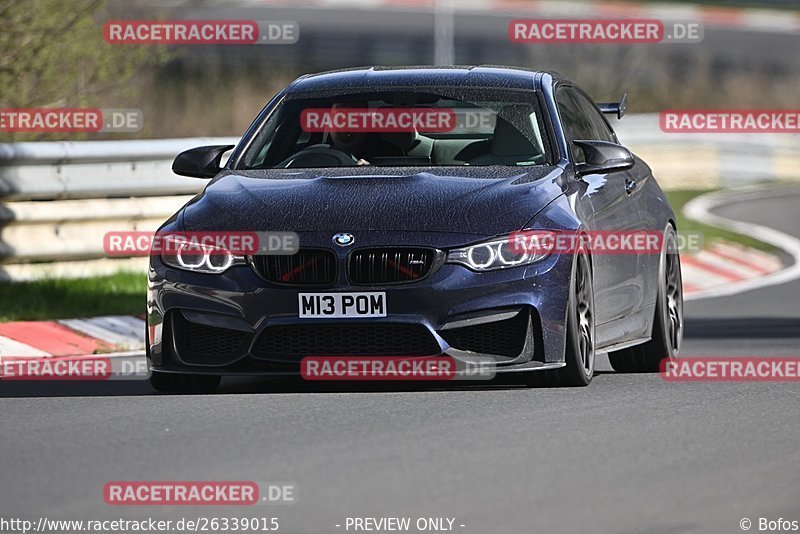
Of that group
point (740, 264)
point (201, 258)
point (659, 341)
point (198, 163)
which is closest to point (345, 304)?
point (201, 258)

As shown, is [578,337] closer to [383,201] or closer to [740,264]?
[383,201]

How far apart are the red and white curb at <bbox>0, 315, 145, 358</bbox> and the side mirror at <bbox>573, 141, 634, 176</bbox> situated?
343 centimetres

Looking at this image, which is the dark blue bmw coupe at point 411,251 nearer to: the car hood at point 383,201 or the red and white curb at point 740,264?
the car hood at point 383,201

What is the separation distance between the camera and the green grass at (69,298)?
12.1 metres

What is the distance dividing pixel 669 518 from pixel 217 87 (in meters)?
30.9

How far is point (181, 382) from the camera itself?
9.13m

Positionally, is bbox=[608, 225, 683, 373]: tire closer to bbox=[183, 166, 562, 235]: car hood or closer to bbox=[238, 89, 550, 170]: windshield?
bbox=[238, 89, 550, 170]: windshield

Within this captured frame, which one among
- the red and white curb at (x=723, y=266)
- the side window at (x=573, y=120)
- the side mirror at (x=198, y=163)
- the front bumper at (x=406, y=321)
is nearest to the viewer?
the front bumper at (x=406, y=321)

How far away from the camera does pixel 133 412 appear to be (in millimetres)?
8391

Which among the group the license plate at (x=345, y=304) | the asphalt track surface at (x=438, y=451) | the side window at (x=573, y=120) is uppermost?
the side window at (x=573, y=120)

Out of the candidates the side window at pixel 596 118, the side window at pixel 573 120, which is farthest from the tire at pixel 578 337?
the side window at pixel 596 118

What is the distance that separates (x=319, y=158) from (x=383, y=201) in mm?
1065

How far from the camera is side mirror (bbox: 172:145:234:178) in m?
9.73

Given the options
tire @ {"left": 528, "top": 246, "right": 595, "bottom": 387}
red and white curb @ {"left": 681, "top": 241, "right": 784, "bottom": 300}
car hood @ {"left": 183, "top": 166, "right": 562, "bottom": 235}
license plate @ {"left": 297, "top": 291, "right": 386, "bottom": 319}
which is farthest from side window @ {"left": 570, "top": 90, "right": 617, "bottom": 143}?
red and white curb @ {"left": 681, "top": 241, "right": 784, "bottom": 300}
